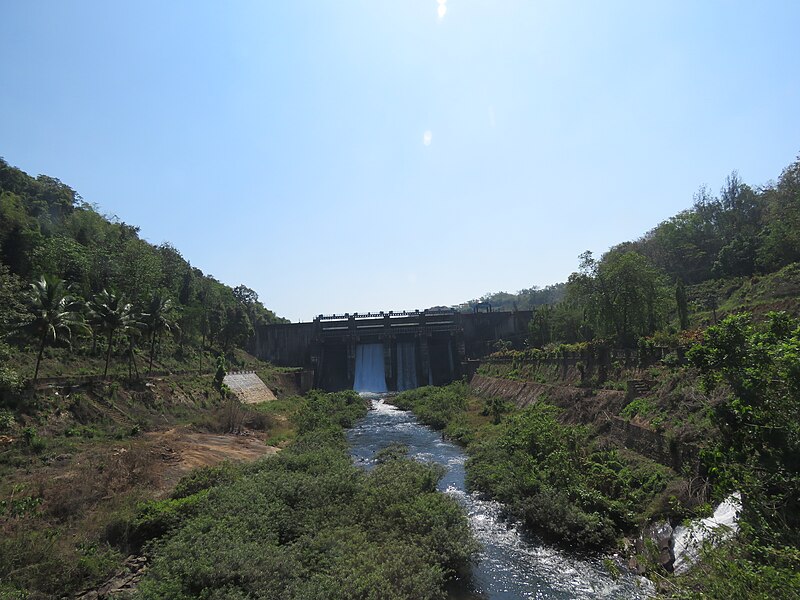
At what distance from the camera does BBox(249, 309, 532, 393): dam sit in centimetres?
6862

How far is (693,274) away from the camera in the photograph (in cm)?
6406

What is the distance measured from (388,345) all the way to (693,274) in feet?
154

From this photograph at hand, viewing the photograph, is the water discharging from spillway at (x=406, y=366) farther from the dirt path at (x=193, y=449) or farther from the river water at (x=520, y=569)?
the river water at (x=520, y=569)

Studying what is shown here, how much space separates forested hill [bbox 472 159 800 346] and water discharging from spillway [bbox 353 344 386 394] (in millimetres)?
24017

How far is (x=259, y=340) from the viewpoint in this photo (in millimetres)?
76000

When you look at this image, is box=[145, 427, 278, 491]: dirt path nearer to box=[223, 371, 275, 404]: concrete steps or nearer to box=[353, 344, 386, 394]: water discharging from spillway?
box=[223, 371, 275, 404]: concrete steps

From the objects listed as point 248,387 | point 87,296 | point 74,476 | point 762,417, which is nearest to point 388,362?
point 248,387

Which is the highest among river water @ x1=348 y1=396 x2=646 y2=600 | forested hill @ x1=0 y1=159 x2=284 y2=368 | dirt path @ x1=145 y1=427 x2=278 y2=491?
forested hill @ x1=0 y1=159 x2=284 y2=368

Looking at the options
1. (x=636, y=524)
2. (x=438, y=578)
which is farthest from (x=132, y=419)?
(x=636, y=524)

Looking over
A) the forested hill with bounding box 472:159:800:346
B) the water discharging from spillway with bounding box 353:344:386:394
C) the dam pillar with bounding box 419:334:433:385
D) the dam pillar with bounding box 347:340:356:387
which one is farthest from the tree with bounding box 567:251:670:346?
the dam pillar with bounding box 347:340:356:387

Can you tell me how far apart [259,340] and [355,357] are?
1822cm

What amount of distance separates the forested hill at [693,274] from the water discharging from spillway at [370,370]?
946 inches

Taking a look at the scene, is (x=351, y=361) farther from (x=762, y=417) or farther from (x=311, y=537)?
(x=762, y=417)

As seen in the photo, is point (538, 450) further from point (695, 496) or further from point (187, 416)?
point (187, 416)
